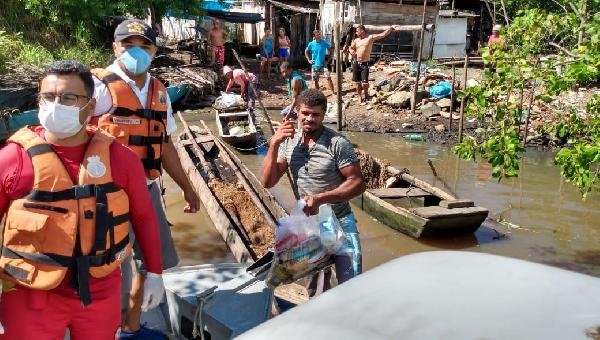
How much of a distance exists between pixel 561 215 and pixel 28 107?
1109 centimetres

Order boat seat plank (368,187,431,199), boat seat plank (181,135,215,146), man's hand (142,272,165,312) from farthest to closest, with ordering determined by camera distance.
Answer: boat seat plank (181,135,215,146) → boat seat plank (368,187,431,199) → man's hand (142,272,165,312)

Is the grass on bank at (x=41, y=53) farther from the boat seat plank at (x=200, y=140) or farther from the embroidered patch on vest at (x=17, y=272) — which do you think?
the embroidered patch on vest at (x=17, y=272)

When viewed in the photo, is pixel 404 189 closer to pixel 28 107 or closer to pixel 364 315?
pixel 364 315

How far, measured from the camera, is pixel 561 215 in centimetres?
992

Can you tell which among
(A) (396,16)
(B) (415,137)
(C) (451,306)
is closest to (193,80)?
(B) (415,137)

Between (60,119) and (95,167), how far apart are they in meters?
0.26

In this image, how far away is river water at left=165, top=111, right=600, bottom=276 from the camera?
8.18 meters

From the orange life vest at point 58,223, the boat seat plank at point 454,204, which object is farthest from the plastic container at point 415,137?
the orange life vest at point 58,223

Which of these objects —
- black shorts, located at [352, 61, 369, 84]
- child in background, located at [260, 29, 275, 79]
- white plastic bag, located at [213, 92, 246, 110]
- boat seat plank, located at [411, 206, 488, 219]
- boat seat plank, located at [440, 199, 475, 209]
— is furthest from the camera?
child in background, located at [260, 29, 275, 79]

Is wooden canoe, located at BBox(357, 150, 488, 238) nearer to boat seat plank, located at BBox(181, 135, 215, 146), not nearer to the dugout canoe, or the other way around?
the dugout canoe

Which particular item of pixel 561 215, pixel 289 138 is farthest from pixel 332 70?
pixel 289 138

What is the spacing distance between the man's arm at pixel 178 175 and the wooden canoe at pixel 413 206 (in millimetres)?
4504

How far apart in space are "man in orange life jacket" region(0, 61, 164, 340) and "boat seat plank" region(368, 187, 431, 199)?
259 inches

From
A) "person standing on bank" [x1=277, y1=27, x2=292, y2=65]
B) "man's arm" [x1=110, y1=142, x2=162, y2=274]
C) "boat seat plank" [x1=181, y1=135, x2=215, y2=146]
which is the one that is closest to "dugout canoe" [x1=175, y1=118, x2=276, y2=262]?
"boat seat plank" [x1=181, y1=135, x2=215, y2=146]
